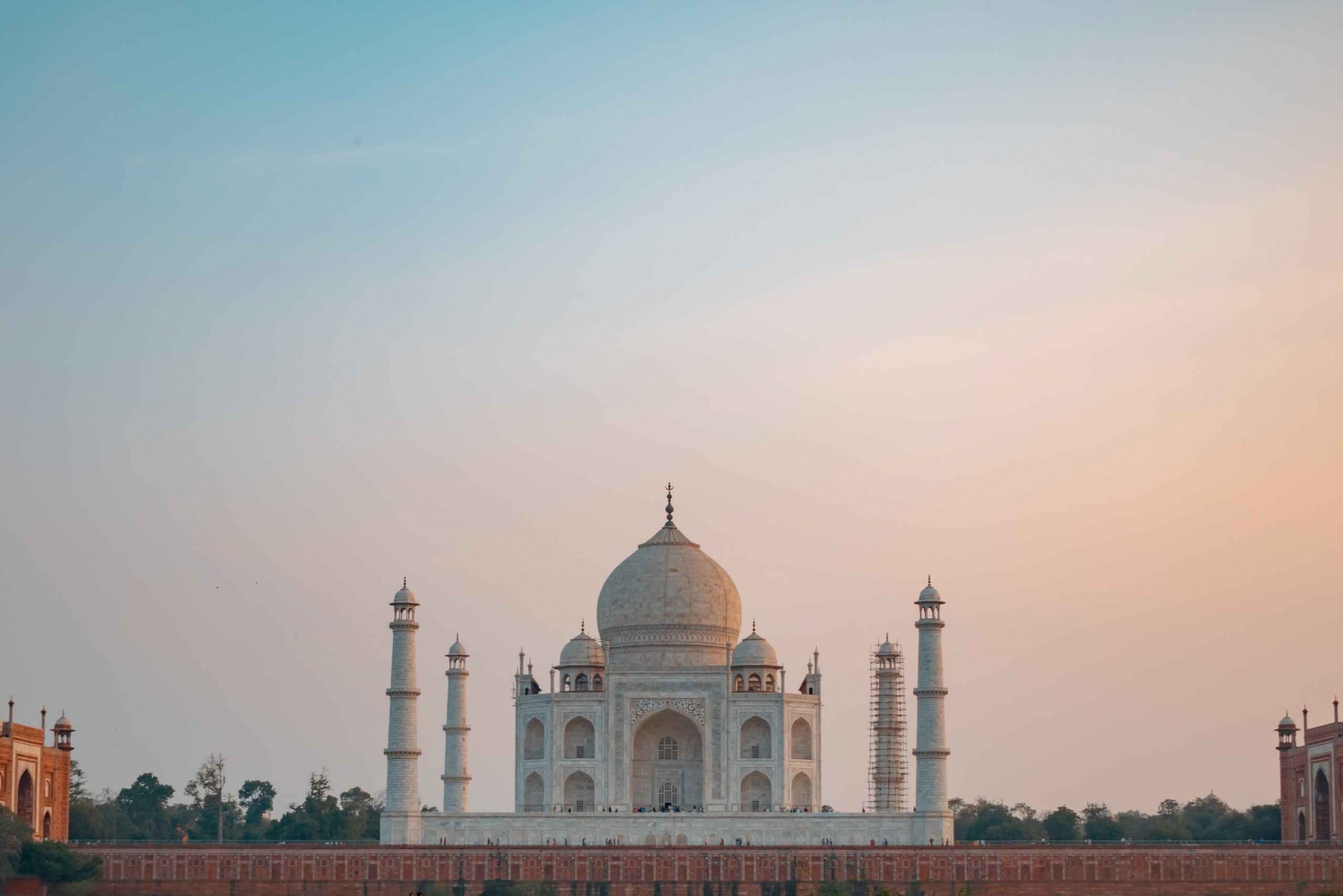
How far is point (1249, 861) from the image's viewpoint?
54.4m

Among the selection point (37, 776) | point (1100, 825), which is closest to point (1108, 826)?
point (1100, 825)

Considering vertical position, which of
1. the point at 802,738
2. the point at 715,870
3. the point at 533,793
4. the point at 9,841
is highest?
the point at 802,738

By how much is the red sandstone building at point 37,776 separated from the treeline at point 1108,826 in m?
29.1

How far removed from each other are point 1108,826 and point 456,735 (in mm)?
22714

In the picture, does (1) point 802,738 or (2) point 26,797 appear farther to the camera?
(1) point 802,738

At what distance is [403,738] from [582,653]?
726cm

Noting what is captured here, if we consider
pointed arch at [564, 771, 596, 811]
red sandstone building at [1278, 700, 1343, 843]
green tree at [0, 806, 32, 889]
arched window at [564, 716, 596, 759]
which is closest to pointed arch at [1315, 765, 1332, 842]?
red sandstone building at [1278, 700, 1343, 843]

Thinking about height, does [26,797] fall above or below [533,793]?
below

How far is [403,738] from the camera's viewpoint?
58969mm

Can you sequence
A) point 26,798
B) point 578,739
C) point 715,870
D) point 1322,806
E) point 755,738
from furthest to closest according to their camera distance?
point 578,739, point 755,738, point 1322,806, point 26,798, point 715,870

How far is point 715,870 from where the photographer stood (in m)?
54.5

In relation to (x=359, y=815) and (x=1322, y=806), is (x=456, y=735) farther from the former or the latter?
(x=1322, y=806)

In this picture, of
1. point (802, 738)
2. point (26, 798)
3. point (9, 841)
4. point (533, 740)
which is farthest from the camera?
point (533, 740)

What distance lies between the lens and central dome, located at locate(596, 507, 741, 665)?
64.6m
